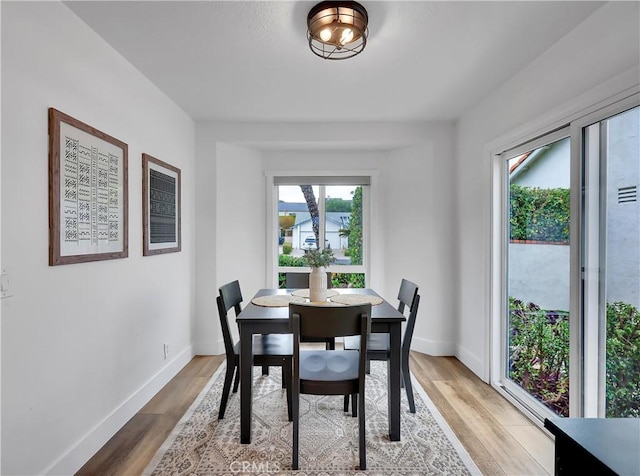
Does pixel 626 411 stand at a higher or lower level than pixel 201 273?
lower

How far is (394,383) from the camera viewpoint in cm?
201

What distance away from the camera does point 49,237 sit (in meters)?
1.60

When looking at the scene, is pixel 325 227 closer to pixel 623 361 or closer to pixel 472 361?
pixel 472 361

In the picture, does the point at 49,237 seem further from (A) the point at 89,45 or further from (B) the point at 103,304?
(A) the point at 89,45

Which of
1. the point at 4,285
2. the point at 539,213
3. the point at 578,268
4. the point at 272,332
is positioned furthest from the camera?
the point at 539,213

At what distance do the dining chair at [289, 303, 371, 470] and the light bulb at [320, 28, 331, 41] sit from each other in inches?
56.7

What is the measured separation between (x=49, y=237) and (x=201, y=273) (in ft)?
6.29

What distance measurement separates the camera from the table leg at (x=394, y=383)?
2.01 meters

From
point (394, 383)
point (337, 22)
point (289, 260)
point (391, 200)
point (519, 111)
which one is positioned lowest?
point (394, 383)

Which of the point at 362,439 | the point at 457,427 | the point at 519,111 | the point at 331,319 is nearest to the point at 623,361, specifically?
the point at 457,427

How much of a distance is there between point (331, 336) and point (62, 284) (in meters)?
1.39

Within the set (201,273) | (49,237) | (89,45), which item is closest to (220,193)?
(201,273)

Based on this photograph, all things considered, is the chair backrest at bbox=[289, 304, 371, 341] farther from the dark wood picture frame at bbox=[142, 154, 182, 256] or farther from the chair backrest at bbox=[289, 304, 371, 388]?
the dark wood picture frame at bbox=[142, 154, 182, 256]

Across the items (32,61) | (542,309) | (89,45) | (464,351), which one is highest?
(89,45)
